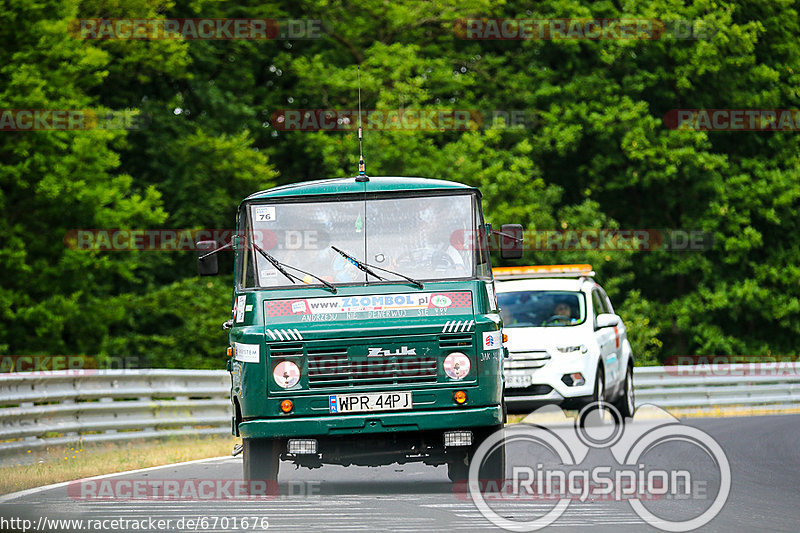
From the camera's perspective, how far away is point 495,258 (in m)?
43.8

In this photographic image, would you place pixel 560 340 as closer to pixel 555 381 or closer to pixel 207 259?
pixel 555 381

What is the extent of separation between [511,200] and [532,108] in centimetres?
442

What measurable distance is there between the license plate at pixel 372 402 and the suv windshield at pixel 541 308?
28.9 ft

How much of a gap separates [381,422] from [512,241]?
2.05m

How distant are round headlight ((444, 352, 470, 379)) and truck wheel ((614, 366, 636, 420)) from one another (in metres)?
10.3

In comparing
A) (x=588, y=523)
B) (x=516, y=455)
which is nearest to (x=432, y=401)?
(x=588, y=523)

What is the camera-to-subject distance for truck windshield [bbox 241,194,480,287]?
464 inches

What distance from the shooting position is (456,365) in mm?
11320
